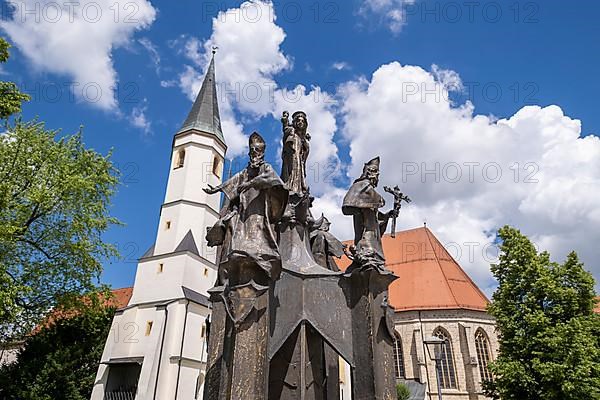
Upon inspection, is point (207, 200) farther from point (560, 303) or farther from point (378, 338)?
point (378, 338)

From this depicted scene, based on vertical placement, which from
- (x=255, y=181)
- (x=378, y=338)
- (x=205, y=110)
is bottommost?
(x=378, y=338)

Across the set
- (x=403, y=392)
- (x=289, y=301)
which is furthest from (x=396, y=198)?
(x=403, y=392)

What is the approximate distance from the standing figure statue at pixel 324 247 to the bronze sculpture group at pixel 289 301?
0.34m

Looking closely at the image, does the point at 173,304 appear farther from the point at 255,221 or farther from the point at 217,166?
the point at 255,221

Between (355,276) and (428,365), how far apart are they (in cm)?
2896

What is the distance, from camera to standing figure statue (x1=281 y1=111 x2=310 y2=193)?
5.49m

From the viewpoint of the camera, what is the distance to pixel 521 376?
17.2 m

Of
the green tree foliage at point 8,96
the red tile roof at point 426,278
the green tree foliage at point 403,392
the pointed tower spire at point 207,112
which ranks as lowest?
the green tree foliage at point 403,392

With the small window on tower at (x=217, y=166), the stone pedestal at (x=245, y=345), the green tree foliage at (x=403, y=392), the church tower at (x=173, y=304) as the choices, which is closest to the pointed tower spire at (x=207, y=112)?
the church tower at (x=173, y=304)

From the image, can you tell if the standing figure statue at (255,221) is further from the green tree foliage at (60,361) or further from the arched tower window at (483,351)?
the arched tower window at (483,351)

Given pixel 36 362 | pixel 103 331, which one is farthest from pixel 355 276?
pixel 103 331

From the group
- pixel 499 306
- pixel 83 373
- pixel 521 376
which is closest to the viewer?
pixel 521 376

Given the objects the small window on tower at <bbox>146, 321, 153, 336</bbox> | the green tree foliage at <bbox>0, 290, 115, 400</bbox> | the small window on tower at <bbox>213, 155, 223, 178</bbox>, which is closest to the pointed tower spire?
the small window on tower at <bbox>213, 155, 223, 178</bbox>

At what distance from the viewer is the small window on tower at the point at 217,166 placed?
108 ft
